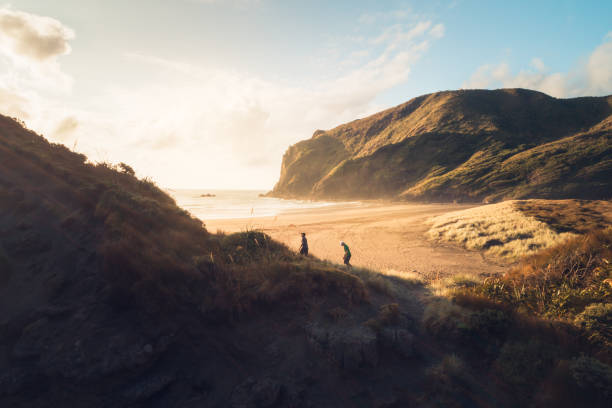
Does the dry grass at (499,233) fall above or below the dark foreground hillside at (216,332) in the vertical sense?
below

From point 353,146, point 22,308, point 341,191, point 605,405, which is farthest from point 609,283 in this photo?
point 353,146

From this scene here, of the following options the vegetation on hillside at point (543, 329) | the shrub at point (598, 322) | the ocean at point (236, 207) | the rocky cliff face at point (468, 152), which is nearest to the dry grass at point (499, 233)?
the vegetation on hillside at point (543, 329)

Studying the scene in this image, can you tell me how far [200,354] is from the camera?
4.93 metres

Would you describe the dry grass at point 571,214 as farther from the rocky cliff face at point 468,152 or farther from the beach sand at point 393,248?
the rocky cliff face at point 468,152

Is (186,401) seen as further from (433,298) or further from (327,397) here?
(433,298)

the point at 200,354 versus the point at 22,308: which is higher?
the point at 22,308

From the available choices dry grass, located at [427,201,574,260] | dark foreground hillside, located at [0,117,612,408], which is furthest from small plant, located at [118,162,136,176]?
dry grass, located at [427,201,574,260]

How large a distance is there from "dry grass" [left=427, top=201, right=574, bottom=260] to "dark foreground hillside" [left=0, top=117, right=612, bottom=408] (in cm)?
1087

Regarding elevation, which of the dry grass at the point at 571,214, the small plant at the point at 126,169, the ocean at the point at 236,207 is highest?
the small plant at the point at 126,169

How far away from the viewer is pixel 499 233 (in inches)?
766

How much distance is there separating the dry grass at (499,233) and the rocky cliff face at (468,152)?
107 ft

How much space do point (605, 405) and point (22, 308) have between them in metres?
10.6

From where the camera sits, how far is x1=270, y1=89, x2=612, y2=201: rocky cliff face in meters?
49.6

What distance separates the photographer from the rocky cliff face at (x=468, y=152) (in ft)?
163
